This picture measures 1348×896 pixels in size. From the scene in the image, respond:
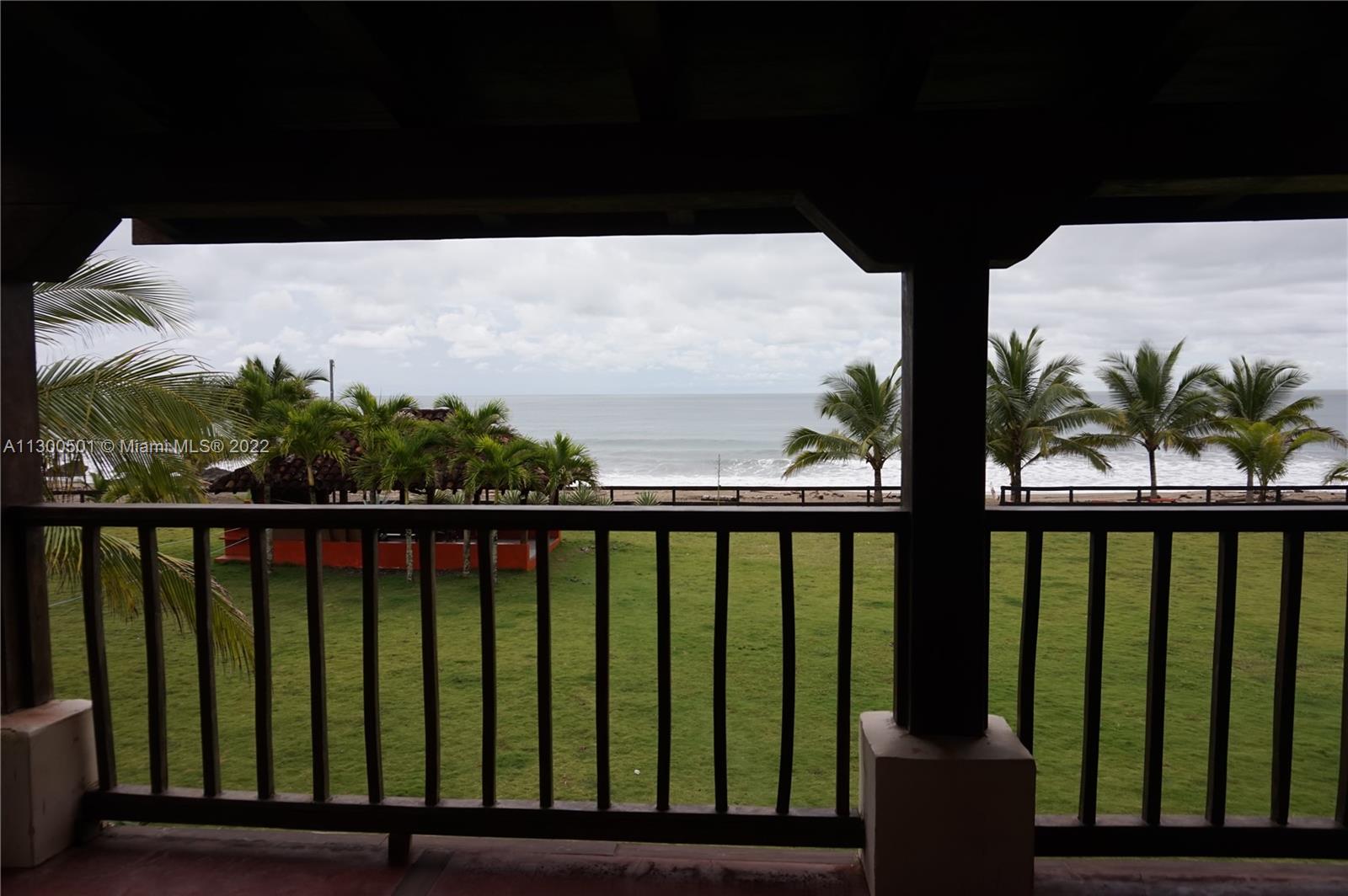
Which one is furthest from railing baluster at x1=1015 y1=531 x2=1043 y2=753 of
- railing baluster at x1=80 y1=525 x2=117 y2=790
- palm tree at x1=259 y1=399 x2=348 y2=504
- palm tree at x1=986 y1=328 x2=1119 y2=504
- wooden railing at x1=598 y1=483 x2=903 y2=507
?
→ palm tree at x1=986 y1=328 x2=1119 y2=504

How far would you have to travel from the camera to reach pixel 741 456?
44.3m

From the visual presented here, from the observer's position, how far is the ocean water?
3662 cm

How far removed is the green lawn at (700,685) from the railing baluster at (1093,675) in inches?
175

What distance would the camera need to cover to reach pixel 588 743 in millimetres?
7648

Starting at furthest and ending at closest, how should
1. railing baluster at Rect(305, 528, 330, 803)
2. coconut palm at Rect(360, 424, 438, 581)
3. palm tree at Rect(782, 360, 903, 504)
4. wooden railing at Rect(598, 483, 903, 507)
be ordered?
wooden railing at Rect(598, 483, 903, 507)
palm tree at Rect(782, 360, 903, 504)
coconut palm at Rect(360, 424, 438, 581)
railing baluster at Rect(305, 528, 330, 803)

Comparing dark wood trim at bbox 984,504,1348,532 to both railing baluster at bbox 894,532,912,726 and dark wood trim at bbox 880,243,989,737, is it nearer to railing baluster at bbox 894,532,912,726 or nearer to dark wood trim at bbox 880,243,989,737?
dark wood trim at bbox 880,243,989,737

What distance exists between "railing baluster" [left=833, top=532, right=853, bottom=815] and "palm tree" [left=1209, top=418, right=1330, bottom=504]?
22.6m

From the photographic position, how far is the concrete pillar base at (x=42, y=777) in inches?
76.3

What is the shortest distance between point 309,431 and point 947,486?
44.5ft

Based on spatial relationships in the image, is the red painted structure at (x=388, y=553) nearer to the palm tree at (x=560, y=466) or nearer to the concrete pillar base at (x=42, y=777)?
the palm tree at (x=560, y=466)

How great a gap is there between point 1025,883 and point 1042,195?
1.67 metres

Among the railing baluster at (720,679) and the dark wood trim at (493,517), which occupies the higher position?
the dark wood trim at (493,517)

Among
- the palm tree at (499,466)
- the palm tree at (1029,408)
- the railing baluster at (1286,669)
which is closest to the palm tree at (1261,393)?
the palm tree at (1029,408)

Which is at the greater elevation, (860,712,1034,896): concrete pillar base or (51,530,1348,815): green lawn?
(860,712,1034,896): concrete pillar base
